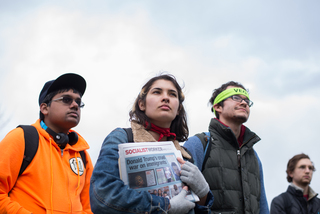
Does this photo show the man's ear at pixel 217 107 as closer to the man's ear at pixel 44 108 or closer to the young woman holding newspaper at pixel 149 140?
the young woman holding newspaper at pixel 149 140

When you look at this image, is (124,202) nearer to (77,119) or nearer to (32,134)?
(32,134)

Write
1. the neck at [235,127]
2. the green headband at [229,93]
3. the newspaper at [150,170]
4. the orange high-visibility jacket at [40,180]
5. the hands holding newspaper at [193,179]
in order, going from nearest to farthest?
the newspaper at [150,170]
the hands holding newspaper at [193,179]
the orange high-visibility jacket at [40,180]
the neck at [235,127]
the green headband at [229,93]

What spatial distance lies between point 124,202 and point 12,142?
1.49 metres

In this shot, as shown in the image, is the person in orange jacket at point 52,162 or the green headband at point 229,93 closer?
the person in orange jacket at point 52,162

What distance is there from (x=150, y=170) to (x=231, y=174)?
1.96m

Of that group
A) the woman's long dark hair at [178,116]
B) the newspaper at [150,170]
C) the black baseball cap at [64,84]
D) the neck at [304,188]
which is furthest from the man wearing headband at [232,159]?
the neck at [304,188]

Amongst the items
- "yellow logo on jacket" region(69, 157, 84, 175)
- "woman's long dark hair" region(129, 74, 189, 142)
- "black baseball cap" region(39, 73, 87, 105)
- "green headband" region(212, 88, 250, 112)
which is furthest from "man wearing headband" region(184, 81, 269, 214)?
"black baseball cap" region(39, 73, 87, 105)

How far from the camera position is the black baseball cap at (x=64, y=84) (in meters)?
3.64

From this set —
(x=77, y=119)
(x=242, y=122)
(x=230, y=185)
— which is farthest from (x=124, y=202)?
(x=242, y=122)

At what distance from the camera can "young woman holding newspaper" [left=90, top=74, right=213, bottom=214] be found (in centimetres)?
193

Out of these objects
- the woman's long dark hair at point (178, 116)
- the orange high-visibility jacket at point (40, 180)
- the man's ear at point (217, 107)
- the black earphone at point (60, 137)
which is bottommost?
the orange high-visibility jacket at point (40, 180)

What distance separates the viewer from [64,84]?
3.73m

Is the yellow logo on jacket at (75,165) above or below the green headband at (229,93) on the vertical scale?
below

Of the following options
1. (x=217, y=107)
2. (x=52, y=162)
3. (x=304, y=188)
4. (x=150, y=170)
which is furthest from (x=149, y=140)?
(x=304, y=188)
